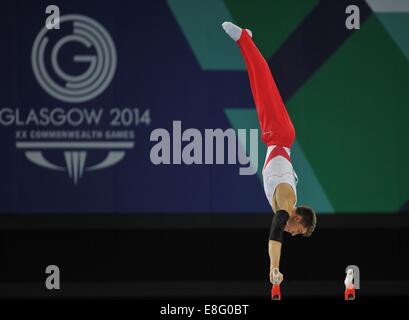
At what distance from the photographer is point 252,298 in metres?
8.68

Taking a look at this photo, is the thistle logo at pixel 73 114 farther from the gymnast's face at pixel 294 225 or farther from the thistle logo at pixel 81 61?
the gymnast's face at pixel 294 225

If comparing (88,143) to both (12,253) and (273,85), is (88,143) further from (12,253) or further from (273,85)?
(273,85)

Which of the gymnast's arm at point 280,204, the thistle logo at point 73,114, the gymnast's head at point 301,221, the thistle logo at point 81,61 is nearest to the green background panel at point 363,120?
the gymnast's head at point 301,221

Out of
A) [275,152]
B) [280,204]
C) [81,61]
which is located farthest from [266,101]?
[81,61]

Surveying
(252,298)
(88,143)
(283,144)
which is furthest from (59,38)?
(252,298)

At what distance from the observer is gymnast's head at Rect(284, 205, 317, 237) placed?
26.5ft

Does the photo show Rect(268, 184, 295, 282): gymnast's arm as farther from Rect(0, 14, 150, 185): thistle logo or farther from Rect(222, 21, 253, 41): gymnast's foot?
Rect(0, 14, 150, 185): thistle logo

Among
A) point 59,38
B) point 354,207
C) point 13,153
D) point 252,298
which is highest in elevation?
point 59,38

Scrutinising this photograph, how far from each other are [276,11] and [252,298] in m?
2.62

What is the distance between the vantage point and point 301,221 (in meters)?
8.11

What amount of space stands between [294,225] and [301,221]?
73 mm

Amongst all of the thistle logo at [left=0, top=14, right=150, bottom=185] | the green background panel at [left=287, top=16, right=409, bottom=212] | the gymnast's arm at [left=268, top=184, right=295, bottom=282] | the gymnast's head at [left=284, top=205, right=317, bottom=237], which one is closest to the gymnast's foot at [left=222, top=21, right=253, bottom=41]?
the green background panel at [left=287, top=16, right=409, bottom=212]

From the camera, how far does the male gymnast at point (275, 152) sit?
8008mm

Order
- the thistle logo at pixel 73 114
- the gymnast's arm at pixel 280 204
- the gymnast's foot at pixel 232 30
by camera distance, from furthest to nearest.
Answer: the thistle logo at pixel 73 114 → the gymnast's foot at pixel 232 30 → the gymnast's arm at pixel 280 204
